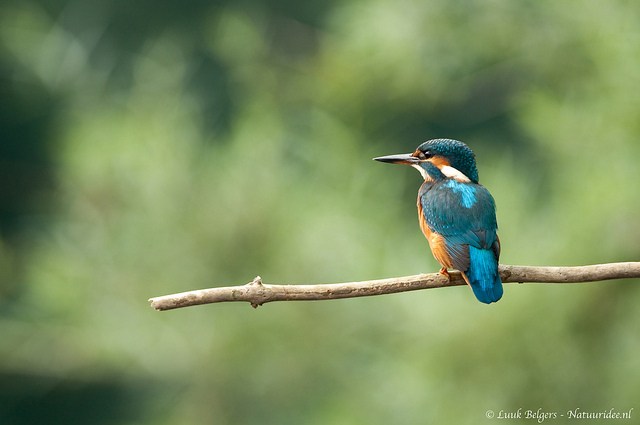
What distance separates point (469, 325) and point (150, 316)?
1290 mm

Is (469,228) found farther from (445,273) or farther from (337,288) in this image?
(337,288)

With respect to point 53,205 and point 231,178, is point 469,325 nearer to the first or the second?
point 231,178

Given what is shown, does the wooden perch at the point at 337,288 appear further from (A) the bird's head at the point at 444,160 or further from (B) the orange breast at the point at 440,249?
(A) the bird's head at the point at 444,160


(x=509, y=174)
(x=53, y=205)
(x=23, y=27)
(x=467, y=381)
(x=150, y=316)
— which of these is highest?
(x=23, y=27)

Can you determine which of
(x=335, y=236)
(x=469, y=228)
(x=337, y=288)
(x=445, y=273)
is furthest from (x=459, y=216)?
(x=335, y=236)

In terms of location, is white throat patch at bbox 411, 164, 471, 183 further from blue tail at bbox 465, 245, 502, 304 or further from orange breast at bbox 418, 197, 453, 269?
blue tail at bbox 465, 245, 502, 304

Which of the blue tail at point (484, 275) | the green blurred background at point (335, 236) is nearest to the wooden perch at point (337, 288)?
the blue tail at point (484, 275)

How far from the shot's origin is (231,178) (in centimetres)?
430

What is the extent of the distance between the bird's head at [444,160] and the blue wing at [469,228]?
0.05 meters

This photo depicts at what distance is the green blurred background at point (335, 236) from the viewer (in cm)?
359

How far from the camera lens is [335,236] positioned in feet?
13.3

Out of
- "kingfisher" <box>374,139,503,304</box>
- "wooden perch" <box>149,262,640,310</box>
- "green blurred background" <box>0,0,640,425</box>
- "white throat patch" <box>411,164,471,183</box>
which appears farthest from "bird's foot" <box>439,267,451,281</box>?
"green blurred background" <box>0,0,640,425</box>

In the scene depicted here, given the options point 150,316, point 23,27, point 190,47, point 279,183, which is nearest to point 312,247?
point 279,183

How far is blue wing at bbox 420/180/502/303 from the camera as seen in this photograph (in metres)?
2.28
